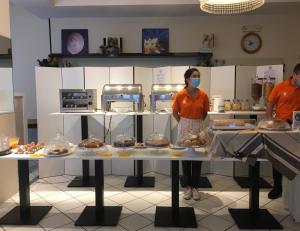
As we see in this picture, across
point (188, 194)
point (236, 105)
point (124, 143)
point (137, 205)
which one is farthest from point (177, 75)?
point (137, 205)

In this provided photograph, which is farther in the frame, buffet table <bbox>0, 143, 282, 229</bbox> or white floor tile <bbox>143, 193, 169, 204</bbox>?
white floor tile <bbox>143, 193, 169, 204</bbox>

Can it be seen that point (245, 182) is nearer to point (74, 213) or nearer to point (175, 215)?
point (175, 215)

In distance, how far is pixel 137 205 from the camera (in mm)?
3389

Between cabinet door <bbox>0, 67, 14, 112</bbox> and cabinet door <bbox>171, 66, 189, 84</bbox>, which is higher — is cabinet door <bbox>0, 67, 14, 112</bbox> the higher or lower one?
the lower one

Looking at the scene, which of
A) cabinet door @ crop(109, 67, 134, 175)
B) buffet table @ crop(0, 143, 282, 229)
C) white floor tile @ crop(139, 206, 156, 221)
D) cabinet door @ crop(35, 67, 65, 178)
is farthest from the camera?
cabinet door @ crop(109, 67, 134, 175)

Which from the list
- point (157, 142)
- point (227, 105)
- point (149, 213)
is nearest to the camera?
point (157, 142)

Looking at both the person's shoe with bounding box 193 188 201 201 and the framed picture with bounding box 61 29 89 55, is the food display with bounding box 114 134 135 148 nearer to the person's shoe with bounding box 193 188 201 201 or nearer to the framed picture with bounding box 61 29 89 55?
the person's shoe with bounding box 193 188 201 201

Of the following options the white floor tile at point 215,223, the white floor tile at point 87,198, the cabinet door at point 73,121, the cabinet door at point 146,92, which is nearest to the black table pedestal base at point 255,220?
the white floor tile at point 215,223

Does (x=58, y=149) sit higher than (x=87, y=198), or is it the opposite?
(x=58, y=149)

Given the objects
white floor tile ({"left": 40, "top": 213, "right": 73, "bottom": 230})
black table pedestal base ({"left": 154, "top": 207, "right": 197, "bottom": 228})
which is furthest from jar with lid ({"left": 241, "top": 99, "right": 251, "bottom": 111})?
white floor tile ({"left": 40, "top": 213, "right": 73, "bottom": 230})

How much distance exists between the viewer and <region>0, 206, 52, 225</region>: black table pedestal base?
294 centimetres

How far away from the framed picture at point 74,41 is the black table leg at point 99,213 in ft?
10.2

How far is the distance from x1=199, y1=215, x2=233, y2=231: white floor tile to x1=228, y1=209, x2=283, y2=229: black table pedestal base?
11 cm

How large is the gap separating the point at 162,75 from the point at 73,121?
1536 mm
